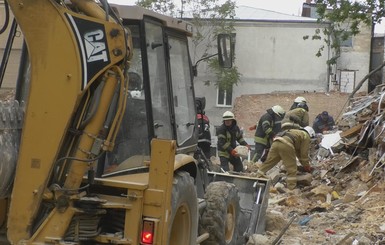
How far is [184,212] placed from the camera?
18.6 feet

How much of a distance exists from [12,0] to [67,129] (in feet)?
3.05

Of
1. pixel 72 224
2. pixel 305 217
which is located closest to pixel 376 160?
pixel 305 217

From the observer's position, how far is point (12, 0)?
4.59 meters

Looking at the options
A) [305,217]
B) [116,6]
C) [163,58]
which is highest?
[116,6]

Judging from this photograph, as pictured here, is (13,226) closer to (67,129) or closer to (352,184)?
(67,129)

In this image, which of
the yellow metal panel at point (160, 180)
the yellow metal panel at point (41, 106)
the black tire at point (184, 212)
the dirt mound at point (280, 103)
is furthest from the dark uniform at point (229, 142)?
the dirt mound at point (280, 103)

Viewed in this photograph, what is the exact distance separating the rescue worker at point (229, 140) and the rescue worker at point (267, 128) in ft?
4.77

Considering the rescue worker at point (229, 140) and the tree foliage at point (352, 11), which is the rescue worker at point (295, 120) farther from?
the tree foliage at point (352, 11)

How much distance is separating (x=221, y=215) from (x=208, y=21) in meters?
33.6

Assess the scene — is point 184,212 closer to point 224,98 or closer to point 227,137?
point 227,137

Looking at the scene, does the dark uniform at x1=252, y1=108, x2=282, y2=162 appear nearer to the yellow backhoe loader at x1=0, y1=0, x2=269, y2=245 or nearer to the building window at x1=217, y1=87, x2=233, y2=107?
the yellow backhoe loader at x1=0, y1=0, x2=269, y2=245

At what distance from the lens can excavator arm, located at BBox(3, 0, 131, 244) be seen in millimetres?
4625

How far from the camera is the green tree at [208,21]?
128 feet

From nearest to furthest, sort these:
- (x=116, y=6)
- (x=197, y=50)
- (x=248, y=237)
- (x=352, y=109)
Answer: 1. (x=116, y=6)
2. (x=248, y=237)
3. (x=352, y=109)
4. (x=197, y=50)
